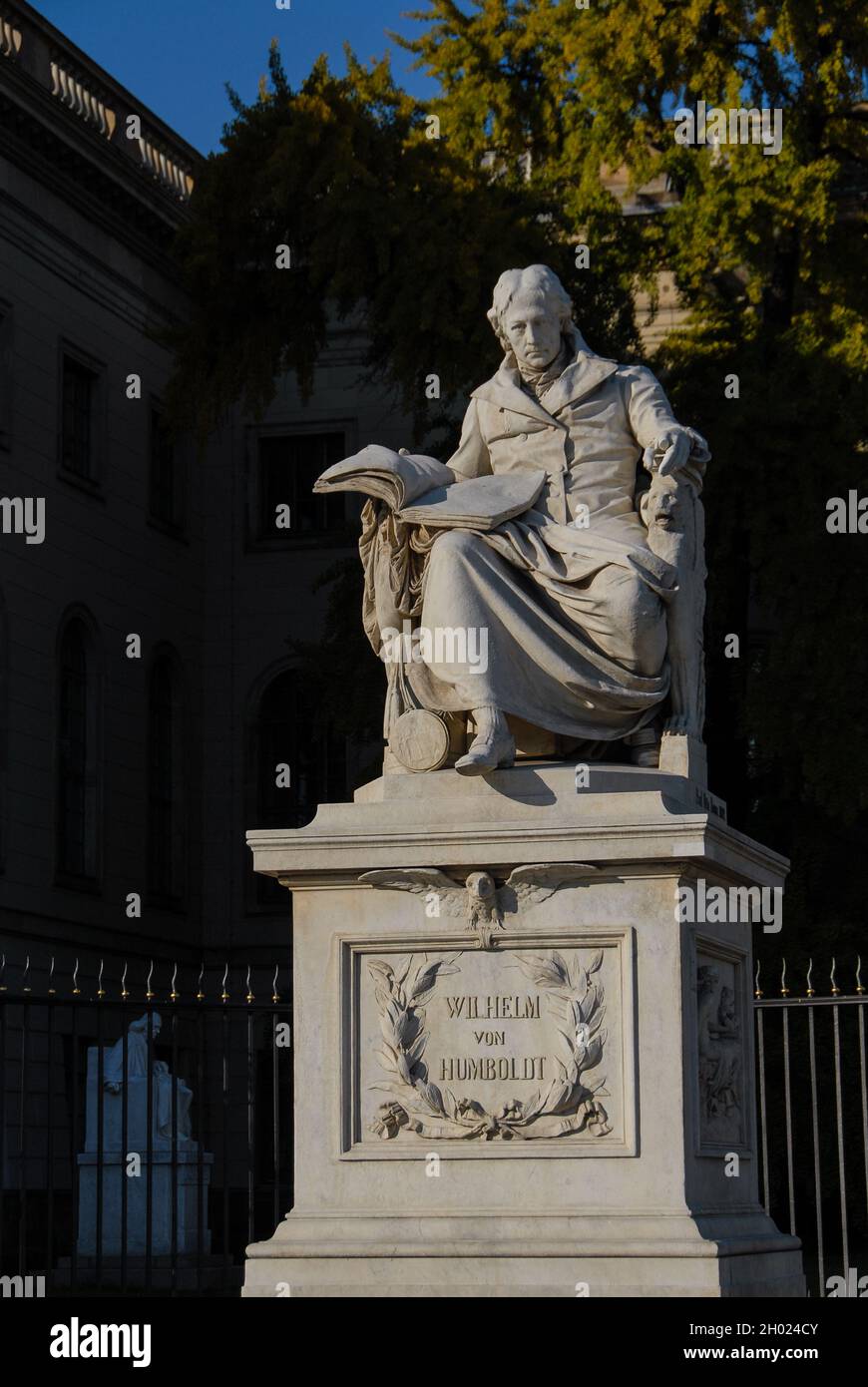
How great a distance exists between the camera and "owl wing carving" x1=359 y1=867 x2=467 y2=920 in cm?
809

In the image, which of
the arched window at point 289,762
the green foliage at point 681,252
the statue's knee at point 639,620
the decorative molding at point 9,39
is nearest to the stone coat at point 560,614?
the statue's knee at point 639,620

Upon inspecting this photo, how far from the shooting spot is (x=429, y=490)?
345 inches

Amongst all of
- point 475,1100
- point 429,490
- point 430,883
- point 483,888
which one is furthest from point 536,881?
point 429,490

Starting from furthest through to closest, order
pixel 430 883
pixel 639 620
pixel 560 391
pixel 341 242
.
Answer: pixel 341 242 → pixel 560 391 → pixel 639 620 → pixel 430 883

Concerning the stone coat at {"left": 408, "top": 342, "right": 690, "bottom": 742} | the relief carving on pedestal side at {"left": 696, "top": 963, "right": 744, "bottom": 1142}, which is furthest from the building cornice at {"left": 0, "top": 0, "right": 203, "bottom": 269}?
the relief carving on pedestal side at {"left": 696, "top": 963, "right": 744, "bottom": 1142}

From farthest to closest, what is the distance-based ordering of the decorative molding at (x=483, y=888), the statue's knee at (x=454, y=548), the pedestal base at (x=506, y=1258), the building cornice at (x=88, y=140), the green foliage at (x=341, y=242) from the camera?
the building cornice at (x=88, y=140) < the green foliage at (x=341, y=242) < the statue's knee at (x=454, y=548) < the decorative molding at (x=483, y=888) < the pedestal base at (x=506, y=1258)

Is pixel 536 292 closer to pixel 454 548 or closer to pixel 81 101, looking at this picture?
pixel 454 548

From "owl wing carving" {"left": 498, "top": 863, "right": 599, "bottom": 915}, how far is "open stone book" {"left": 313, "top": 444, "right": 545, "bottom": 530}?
1.28 metres

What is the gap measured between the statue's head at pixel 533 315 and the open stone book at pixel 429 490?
0.52 m

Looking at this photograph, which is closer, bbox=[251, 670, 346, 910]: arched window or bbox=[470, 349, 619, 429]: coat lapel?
bbox=[470, 349, 619, 429]: coat lapel

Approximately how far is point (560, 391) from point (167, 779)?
79.9 feet

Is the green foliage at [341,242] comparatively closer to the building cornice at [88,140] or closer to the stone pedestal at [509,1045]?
the building cornice at [88,140]

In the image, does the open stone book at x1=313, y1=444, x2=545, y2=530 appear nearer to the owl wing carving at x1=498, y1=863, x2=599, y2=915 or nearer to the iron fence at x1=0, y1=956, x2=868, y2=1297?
the owl wing carving at x1=498, y1=863, x2=599, y2=915

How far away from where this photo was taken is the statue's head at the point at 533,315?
9008mm
